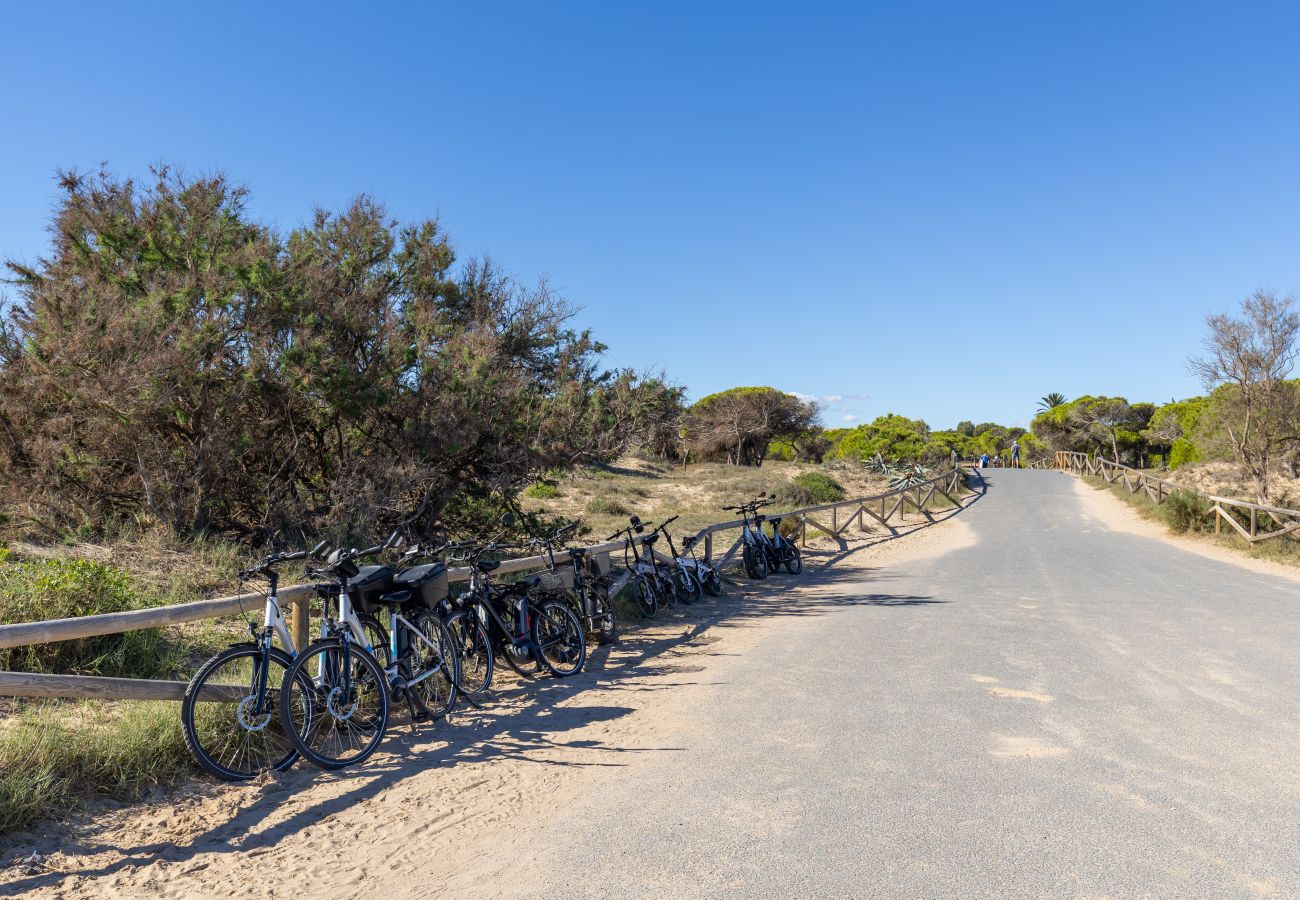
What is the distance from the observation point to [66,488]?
9703 millimetres

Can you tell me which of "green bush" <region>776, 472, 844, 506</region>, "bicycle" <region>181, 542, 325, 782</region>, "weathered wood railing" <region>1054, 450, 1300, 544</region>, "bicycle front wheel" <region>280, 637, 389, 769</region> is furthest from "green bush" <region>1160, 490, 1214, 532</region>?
"bicycle" <region>181, 542, 325, 782</region>

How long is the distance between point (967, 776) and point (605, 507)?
19109 mm

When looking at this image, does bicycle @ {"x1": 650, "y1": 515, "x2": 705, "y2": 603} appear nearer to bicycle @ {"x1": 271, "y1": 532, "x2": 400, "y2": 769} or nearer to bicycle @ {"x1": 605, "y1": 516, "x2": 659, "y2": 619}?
bicycle @ {"x1": 605, "y1": 516, "x2": 659, "y2": 619}

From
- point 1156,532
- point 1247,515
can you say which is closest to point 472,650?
point 1156,532

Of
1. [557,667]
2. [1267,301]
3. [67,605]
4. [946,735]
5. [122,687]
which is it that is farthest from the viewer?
[1267,301]

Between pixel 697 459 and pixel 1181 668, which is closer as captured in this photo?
pixel 1181 668

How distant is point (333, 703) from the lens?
199 inches

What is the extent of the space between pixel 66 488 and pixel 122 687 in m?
6.72

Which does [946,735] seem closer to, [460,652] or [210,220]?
[460,652]

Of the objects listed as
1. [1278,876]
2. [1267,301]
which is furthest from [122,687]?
[1267,301]

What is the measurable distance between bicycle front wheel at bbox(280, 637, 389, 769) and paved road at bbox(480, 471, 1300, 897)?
1.67m

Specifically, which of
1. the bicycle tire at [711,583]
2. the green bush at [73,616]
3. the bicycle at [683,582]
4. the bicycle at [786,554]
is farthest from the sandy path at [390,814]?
the bicycle at [786,554]

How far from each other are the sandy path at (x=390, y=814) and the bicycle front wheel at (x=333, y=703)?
16 cm

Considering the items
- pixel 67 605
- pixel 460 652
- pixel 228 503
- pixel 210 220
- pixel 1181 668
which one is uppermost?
pixel 210 220
